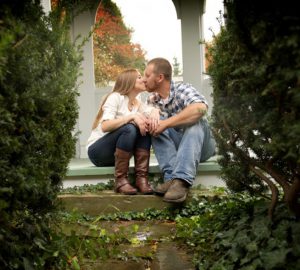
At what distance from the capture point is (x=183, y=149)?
362 cm

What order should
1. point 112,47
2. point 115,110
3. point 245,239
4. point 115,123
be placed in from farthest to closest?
point 112,47
point 115,110
point 115,123
point 245,239

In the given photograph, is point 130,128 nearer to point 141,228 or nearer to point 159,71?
point 159,71

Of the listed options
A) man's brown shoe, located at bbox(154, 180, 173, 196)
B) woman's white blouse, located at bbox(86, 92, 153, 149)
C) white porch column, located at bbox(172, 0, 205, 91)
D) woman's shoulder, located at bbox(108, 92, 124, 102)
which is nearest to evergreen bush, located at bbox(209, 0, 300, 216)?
man's brown shoe, located at bbox(154, 180, 173, 196)

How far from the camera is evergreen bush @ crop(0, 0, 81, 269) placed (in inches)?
72.2

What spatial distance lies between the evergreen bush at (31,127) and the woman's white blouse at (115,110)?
1.69 meters

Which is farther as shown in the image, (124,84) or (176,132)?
(124,84)

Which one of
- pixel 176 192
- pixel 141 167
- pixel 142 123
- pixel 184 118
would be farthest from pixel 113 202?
pixel 184 118

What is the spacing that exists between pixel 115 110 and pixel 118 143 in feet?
1.39

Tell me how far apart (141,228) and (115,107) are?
1312 mm

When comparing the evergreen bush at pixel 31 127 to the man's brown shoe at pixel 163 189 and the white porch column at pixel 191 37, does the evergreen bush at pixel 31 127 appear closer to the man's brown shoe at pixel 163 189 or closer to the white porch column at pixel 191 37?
the man's brown shoe at pixel 163 189

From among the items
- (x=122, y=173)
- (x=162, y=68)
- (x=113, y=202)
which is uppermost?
(x=162, y=68)

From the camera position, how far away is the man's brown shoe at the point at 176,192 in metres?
3.54

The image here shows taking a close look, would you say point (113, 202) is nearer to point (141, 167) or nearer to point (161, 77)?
point (141, 167)

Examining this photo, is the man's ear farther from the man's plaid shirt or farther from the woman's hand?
the woman's hand
